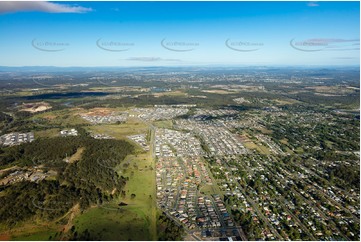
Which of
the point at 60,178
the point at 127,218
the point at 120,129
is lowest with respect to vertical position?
the point at 120,129

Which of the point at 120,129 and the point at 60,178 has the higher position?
the point at 60,178

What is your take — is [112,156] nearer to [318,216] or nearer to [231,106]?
[318,216]

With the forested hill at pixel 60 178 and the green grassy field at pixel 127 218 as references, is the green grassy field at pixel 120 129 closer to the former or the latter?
the forested hill at pixel 60 178

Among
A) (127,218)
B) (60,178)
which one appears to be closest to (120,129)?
(60,178)

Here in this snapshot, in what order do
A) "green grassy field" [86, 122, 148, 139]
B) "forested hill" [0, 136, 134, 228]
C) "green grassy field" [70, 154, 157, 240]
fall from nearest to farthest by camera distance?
"green grassy field" [70, 154, 157, 240]
"forested hill" [0, 136, 134, 228]
"green grassy field" [86, 122, 148, 139]

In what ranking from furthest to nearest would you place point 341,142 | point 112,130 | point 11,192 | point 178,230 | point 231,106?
point 231,106 → point 112,130 → point 341,142 → point 11,192 → point 178,230

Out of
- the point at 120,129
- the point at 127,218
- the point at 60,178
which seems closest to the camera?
the point at 127,218

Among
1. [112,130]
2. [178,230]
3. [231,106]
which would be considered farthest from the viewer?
[231,106]

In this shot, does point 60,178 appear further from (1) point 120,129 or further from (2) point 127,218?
(1) point 120,129

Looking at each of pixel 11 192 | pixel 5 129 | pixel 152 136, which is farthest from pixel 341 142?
pixel 5 129

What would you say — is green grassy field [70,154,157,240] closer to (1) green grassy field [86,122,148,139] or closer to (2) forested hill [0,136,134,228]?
(2) forested hill [0,136,134,228]

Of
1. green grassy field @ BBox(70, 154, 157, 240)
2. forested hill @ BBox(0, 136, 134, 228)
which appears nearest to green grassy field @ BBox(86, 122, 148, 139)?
forested hill @ BBox(0, 136, 134, 228)
